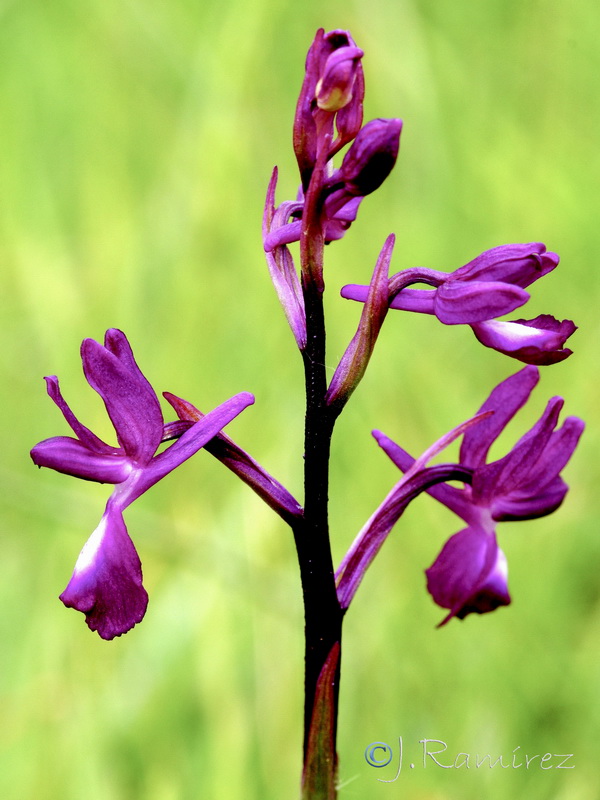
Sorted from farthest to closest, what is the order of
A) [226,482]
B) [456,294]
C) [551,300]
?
1. [551,300]
2. [226,482]
3. [456,294]

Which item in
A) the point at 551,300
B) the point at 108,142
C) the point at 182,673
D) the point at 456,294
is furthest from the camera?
the point at 108,142

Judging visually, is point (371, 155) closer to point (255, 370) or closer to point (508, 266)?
point (508, 266)

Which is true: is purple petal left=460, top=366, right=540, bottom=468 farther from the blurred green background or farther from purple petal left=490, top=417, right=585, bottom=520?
the blurred green background

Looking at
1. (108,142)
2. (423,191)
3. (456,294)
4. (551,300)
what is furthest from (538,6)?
(456,294)

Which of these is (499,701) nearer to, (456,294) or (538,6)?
(456,294)
